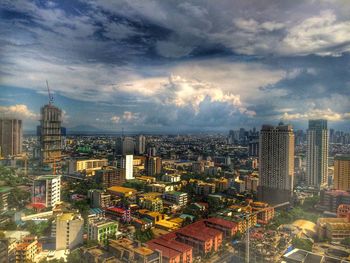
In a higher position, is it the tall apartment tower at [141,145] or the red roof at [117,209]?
the tall apartment tower at [141,145]

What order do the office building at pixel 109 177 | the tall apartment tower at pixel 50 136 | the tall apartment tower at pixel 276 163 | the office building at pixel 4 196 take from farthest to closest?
the tall apartment tower at pixel 50 136 < the office building at pixel 109 177 < the tall apartment tower at pixel 276 163 < the office building at pixel 4 196

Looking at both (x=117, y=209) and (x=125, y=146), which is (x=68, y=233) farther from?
(x=125, y=146)

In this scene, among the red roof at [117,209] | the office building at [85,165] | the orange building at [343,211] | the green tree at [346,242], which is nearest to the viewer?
the green tree at [346,242]

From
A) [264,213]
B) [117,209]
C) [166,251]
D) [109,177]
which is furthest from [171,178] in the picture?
[166,251]

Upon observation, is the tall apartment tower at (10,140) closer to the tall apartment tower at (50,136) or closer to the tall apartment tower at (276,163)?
the tall apartment tower at (50,136)

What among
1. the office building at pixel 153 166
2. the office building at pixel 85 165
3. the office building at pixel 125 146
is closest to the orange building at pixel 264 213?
the office building at pixel 153 166
